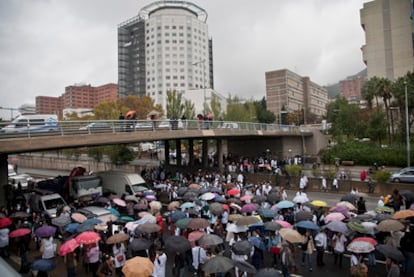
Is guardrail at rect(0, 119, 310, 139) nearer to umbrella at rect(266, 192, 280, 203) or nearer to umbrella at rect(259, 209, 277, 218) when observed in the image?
umbrella at rect(266, 192, 280, 203)

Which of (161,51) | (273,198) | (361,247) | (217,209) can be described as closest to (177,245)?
(217,209)

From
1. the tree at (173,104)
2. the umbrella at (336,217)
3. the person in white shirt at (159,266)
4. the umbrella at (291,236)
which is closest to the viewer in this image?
the person in white shirt at (159,266)

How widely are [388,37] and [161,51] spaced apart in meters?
70.7

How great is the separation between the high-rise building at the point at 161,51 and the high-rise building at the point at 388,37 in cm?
5358

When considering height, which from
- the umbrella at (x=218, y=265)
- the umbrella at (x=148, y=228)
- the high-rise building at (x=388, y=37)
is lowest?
the umbrella at (x=218, y=265)

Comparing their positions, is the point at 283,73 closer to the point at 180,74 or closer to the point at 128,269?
the point at 180,74

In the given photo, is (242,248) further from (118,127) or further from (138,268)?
(118,127)

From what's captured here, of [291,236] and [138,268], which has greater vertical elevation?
[291,236]

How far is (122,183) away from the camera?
2125 cm

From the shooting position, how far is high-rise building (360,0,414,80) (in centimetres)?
7106

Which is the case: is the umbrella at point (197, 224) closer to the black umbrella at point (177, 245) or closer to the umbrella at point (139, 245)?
the black umbrella at point (177, 245)

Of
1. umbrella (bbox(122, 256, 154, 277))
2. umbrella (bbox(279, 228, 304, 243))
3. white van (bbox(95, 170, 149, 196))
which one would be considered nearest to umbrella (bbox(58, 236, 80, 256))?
umbrella (bbox(122, 256, 154, 277))

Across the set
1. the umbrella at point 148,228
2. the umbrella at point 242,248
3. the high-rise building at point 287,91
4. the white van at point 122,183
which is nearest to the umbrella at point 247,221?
the umbrella at point 242,248

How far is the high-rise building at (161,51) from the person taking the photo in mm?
113688
